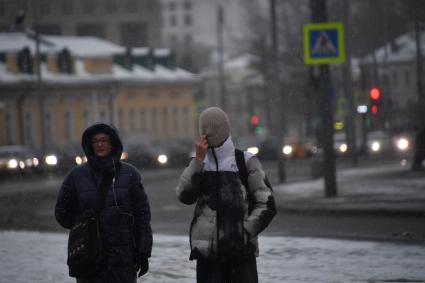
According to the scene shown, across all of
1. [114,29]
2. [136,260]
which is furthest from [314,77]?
[114,29]

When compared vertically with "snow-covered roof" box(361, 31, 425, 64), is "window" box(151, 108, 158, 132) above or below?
below

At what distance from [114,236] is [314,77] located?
18.5 metres

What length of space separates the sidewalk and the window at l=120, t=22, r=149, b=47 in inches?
3970

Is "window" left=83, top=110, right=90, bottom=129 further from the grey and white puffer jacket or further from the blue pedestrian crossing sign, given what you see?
the grey and white puffer jacket

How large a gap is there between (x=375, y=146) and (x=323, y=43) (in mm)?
44168

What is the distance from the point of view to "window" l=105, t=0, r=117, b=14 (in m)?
135

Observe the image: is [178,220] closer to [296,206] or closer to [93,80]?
[296,206]

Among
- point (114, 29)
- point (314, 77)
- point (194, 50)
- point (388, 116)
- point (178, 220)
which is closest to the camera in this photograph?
point (178, 220)

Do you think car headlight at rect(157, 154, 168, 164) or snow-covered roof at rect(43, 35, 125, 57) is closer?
car headlight at rect(157, 154, 168, 164)

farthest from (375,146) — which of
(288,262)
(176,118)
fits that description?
(288,262)

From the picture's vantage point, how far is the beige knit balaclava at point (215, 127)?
329 inches

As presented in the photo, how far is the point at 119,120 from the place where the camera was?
3189 inches

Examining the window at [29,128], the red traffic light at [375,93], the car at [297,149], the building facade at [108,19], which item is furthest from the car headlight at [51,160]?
the building facade at [108,19]

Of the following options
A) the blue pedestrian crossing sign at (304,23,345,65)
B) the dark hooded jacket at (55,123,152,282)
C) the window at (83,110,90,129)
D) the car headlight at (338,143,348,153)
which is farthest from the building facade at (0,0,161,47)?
the dark hooded jacket at (55,123,152,282)
